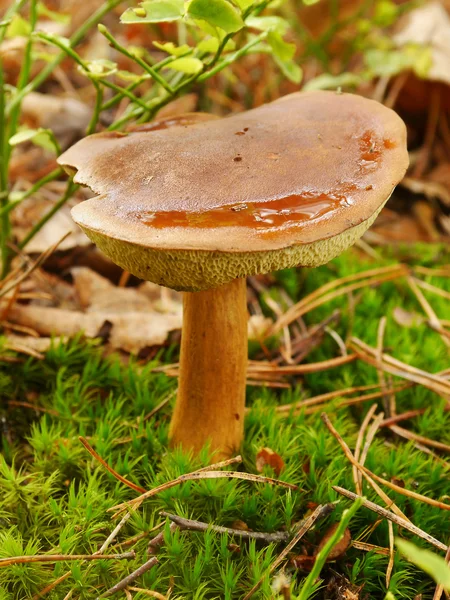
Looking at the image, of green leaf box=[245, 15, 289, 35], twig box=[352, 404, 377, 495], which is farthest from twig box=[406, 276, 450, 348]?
green leaf box=[245, 15, 289, 35]

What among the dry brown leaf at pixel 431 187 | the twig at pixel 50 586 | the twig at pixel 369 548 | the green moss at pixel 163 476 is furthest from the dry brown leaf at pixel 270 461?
the dry brown leaf at pixel 431 187

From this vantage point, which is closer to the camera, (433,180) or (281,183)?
(281,183)

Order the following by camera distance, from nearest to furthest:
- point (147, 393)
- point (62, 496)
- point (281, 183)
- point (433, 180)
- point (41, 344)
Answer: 1. point (281, 183)
2. point (62, 496)
3. point (147, 393)
4. point (41, 344)
5. point (433, 180)

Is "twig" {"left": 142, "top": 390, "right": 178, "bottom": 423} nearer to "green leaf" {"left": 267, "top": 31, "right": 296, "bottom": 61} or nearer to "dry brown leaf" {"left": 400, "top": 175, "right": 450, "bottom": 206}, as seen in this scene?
"green leaf" {"left": 267, "top": 31, "right": 296, "bottom": 61}

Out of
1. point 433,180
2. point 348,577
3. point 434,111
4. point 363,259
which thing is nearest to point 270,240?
point 348,577

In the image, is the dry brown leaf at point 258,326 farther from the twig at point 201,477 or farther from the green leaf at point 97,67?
the green leaf at point 97,67

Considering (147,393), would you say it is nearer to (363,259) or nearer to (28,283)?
(28,283)
